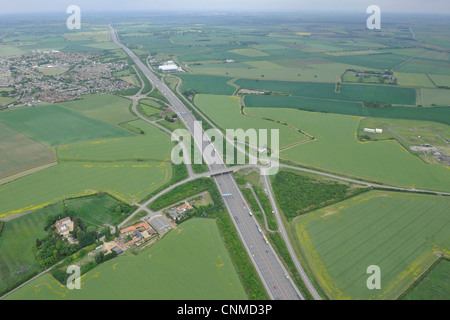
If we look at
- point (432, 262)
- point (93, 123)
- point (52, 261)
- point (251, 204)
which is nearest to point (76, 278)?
point (52, 261)

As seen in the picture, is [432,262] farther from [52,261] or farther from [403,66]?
[403,66]

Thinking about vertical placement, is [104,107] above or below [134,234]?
above

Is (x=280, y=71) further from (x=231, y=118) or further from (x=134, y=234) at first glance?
(x=134, y=234)

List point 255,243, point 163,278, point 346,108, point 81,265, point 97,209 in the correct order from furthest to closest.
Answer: point 346,108, point 97,209, point 255,243, point 81,265, point 163,278

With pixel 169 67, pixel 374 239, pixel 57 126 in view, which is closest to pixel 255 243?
pixel 374 239

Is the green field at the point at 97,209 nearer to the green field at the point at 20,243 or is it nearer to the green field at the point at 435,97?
the green field at the point at 20,243

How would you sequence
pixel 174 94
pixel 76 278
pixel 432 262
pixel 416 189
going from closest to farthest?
pixel 76 278
pixel 432 262
pixel 416 189
pixel 174 94

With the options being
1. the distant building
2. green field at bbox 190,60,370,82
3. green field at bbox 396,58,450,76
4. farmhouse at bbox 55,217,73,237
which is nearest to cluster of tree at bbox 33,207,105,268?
farmhouse at bbox 55,217,73,237

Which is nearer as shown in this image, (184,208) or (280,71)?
(184,208)
